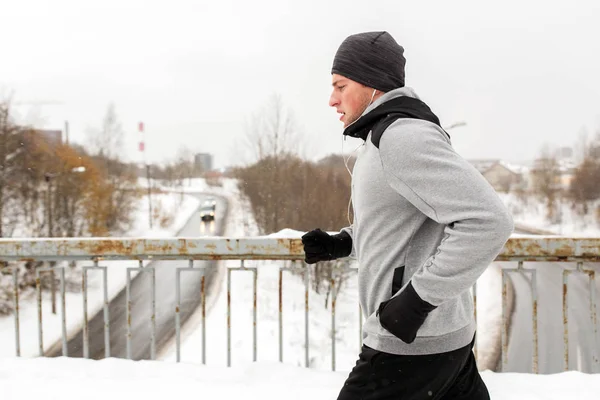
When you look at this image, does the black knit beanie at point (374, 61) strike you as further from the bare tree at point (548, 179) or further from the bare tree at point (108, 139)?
the bare tree at point (548, 179)

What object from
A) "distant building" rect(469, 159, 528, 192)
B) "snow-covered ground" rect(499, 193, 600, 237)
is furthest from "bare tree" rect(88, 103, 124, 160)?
"distant building" rect(469, 159, 528, 192)

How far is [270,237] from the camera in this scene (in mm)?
3096

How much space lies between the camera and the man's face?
1578 mm

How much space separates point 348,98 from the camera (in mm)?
1596

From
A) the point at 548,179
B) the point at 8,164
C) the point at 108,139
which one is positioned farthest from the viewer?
the point at 548,179

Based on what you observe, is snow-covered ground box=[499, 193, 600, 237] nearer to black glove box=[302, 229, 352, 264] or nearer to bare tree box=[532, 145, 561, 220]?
bare tree box=[532, 145, 561, 220]

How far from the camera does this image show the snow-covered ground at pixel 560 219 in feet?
179

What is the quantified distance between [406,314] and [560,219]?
63.1 metres

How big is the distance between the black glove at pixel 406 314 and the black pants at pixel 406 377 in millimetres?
159

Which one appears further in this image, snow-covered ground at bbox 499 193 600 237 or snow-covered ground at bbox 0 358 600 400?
snow-covered ground at bbox 499 193 600 237

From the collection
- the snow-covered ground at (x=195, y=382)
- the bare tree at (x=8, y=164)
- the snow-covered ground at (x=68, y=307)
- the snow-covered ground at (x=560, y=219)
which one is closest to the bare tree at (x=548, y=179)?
the snow-covered ground at (x=560, y=219)

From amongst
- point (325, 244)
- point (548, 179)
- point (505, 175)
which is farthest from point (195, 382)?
point (505, 175)

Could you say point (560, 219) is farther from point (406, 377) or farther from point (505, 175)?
point (406, 377)

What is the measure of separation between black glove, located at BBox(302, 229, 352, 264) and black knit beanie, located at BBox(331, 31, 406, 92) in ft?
2.27
